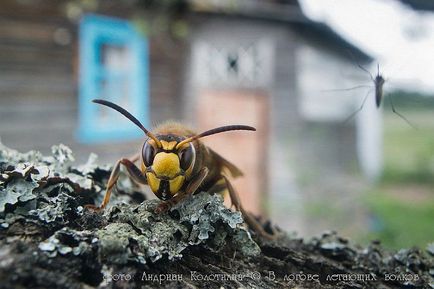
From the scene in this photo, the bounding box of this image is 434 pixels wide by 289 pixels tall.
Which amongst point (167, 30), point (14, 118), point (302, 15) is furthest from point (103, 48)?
point (302, 15)

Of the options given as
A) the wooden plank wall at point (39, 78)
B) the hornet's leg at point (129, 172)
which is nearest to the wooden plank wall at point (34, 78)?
the wooden plank wall at point (39, 78)

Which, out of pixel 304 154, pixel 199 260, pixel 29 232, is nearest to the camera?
pixel 29 232

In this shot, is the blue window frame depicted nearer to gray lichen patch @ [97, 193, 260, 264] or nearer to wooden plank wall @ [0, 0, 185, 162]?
wooden plank wall @ [0, 0, 185, 162]

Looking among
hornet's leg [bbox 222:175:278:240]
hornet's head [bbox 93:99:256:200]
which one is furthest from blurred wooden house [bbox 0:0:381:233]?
hornet's head [bbox 93:99:256:200]

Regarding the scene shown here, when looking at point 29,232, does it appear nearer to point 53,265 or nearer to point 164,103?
point 53,265

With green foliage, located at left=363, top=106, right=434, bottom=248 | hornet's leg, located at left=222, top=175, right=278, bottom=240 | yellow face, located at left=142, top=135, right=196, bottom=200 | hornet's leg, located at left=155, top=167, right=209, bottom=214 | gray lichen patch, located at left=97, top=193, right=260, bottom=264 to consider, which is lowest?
green foliage, located at left=363, top=106, right=434, bottom=248
